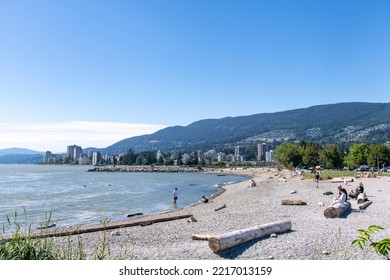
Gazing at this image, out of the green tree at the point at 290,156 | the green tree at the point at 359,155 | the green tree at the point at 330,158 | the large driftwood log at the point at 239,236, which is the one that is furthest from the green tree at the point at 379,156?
the large driftwood log at the point at 239,236

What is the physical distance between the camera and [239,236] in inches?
296

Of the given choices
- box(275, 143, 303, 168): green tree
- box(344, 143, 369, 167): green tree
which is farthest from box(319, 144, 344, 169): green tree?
box(275, 143, 303, 168): green tree

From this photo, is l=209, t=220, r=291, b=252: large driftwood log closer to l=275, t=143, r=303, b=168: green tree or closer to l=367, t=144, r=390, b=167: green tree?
l=367, t=144, r=390, b=167: green tree

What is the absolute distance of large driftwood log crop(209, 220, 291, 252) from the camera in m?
7.07

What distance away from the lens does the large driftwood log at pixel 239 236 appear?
707 cm

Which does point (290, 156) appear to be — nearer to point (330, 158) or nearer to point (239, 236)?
point (330, 158)

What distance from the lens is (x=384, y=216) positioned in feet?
40.0

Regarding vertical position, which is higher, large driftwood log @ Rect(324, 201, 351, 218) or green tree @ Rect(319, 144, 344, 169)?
green tree @ Rect(319, 144, 344, 169)

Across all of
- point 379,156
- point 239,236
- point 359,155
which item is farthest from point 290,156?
point 239,236

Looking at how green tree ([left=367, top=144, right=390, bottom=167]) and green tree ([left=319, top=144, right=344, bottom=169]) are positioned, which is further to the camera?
green tree ([left=319, top=144, right=344, bottom=169])
